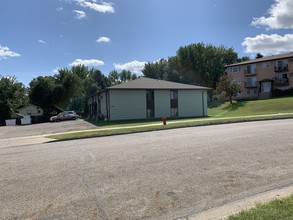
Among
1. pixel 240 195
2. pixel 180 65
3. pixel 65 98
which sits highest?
pixel 180 65

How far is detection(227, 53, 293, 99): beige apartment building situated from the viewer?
54.8 meters

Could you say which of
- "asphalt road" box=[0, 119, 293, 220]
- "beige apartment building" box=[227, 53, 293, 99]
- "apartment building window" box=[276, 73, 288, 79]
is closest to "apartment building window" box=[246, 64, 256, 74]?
"beige apartment building" box=[227, 53, 293, 99]

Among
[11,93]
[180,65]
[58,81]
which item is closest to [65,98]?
[58,81]

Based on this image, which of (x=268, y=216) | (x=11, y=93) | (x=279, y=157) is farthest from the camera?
(x=11, y=93)

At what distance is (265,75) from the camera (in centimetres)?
5738

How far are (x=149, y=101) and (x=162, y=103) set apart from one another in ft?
6.32

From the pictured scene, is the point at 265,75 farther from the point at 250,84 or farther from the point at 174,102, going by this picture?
the point at 174,102

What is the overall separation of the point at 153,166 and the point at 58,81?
191 feet

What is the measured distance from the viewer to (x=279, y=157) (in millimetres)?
8516

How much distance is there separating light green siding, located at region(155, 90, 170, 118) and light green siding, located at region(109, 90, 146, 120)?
1966 mm

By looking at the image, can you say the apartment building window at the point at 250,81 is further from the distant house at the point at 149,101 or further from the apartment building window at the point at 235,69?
the distant house at the point at 149,101

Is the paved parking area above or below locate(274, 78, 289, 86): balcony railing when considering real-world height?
below

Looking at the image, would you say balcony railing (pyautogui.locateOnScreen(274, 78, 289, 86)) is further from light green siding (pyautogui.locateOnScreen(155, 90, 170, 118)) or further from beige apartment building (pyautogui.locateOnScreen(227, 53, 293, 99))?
light green siding (pyautogui.locateOnScreen(155, 90, 170, 118))

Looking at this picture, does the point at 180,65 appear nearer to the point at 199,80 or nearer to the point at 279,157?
the point at 199,80
